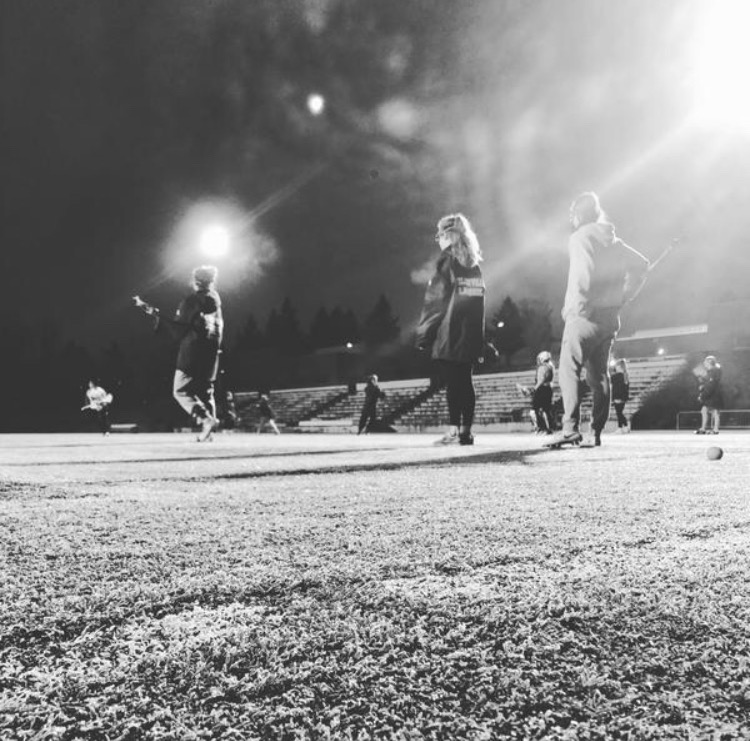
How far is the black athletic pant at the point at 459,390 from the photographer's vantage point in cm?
701

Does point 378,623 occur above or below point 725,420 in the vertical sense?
above

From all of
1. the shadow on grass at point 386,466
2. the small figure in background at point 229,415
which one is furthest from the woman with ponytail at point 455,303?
the small figure in background at point 229,415

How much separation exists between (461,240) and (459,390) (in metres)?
1.58

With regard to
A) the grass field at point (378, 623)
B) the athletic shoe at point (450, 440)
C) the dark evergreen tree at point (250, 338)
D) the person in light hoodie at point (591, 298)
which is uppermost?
the dark evergreen tree at point (250, 338)

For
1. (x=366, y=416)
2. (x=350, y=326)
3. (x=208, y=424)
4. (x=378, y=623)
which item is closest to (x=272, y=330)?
(x=350, y=326)

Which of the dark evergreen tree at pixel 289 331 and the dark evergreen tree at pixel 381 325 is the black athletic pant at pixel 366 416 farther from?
the dark evergreen tree at pixel 289 331

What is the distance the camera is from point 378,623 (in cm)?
108

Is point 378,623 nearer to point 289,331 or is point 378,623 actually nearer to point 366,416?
point 366,416

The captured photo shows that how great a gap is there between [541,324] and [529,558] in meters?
83.5

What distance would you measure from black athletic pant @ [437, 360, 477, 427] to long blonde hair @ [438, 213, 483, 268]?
41.8 inches

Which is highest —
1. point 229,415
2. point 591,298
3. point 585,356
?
point 591,298

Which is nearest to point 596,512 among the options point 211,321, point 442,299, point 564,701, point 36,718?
point 564,701

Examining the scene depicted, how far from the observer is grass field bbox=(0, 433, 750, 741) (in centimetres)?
76

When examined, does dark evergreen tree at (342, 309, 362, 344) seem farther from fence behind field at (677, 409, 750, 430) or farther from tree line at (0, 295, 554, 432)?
fence behind field at (677, 409, 750, 430)
